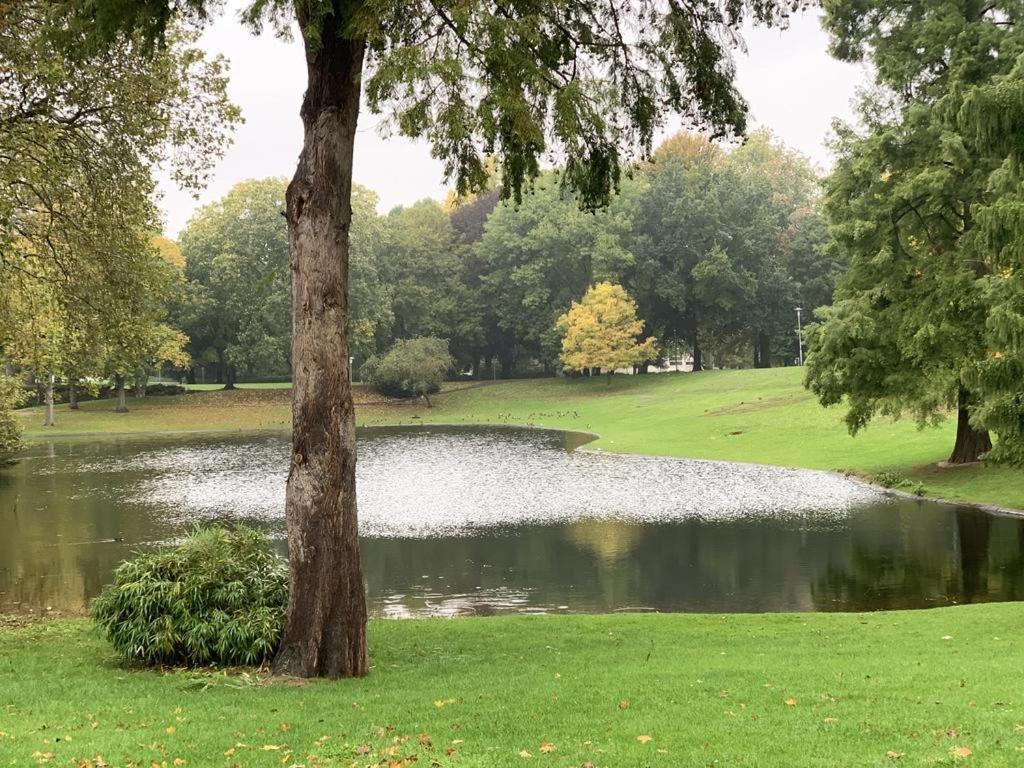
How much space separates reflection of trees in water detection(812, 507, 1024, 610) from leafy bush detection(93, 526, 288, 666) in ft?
33.1

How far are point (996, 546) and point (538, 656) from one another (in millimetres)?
13942

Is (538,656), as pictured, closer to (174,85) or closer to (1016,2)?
(174,85)

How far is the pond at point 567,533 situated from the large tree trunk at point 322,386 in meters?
6.66

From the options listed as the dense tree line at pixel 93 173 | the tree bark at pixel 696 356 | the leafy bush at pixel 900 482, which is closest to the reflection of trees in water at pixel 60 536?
the dense tree line at pixel 93 173

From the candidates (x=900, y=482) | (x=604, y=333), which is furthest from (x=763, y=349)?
(x=900, y=482)

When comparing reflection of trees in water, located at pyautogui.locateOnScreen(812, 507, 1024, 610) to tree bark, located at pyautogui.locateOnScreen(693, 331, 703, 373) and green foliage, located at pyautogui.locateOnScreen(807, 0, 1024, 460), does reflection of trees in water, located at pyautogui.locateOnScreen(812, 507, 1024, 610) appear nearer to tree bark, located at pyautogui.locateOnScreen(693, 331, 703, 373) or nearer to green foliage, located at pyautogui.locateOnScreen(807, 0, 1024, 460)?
green foliage, located at pyautogui.locateOnScreen(807, 0, 1024, 460)

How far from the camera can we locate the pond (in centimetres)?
1752

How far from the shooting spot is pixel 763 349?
7750 cm

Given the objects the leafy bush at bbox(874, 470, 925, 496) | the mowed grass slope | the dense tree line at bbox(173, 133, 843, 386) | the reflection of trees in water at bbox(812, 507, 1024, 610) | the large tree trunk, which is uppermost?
the dense tree line at bbox(173, 133, 843, 386)

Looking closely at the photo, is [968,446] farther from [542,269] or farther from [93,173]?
[542,269]

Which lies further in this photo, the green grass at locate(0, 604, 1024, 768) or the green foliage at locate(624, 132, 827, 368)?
the green foliage at locate(624, 132, 827, 368)

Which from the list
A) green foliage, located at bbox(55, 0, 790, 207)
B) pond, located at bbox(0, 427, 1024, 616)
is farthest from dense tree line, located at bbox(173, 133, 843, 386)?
green foliage, located at bbox(55, 0, 790, 207)

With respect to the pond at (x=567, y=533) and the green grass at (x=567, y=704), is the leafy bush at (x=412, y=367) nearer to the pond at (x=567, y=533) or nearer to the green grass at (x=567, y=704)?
the pond at (x=567, y=533)

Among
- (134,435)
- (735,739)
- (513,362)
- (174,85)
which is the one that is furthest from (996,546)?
(513,362)
